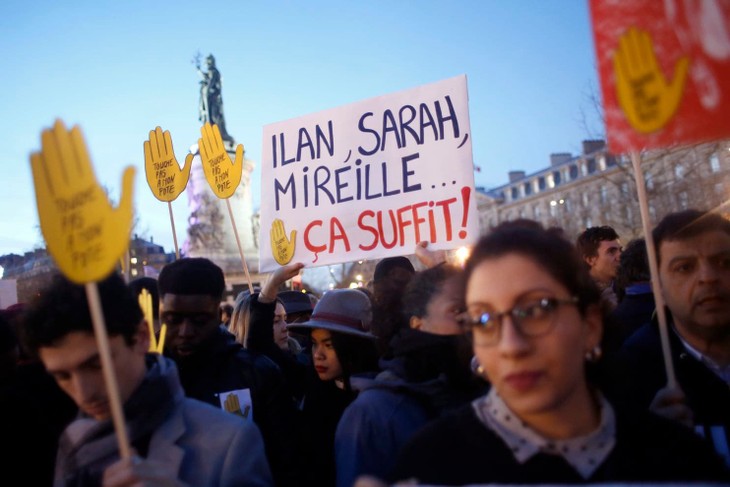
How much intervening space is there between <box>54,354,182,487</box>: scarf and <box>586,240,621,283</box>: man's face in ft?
12.0

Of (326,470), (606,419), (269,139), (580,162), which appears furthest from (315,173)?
(580,162)

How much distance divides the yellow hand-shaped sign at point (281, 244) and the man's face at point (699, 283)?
2.25 meters

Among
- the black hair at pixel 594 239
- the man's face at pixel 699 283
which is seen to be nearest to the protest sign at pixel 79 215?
the man's face at pixel 699 283

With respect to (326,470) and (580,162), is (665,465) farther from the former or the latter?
(580,162)

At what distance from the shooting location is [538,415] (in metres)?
1.55

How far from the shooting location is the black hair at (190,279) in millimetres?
3012

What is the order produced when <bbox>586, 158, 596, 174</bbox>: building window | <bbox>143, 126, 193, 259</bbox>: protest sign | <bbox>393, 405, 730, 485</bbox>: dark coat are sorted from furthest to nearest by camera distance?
<bbox>586, 158, 596, 174</bbox>: building window, <bbox>143, 126, 193, 259</bbox>: protest sign, <bbox>393, 405, 730, 485</bbox>: dark coat

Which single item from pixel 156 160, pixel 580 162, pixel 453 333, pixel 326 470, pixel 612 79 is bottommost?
pixel 326 470

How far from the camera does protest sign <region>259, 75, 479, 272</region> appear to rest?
12.0ft

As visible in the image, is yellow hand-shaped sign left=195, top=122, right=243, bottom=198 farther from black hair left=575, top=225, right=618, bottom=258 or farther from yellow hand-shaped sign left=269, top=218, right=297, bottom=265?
black hair left=575, top=225, right=618, bottom=258

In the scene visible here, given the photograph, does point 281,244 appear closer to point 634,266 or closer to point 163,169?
point 163,169

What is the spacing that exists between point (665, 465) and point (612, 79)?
99 centimetres

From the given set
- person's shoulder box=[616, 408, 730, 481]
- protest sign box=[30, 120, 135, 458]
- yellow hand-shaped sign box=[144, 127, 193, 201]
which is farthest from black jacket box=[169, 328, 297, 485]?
yellow hand-shaped sign box=[144, 127, 193, 201]

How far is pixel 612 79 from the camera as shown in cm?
173
